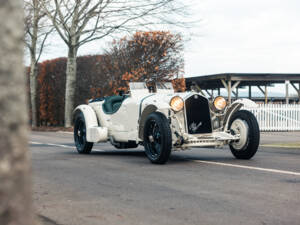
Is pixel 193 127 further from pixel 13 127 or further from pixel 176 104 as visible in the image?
pixel 13 127

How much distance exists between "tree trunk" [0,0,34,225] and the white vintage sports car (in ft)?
22.0

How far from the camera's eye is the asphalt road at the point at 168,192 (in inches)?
172

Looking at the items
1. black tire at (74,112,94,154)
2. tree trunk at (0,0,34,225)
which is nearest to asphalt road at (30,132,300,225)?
black tire at (74,112,94,154)

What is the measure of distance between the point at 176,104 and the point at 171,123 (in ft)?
1.30

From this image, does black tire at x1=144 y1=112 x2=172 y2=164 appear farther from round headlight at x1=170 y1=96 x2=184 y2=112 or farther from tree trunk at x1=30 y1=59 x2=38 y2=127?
tree trunk at x1=30 y1=59 x2=38 y2=127

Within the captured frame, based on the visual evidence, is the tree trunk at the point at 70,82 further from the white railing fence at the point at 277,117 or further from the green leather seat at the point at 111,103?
the green leather seat at the point at 111,103

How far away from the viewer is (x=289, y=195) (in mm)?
5395

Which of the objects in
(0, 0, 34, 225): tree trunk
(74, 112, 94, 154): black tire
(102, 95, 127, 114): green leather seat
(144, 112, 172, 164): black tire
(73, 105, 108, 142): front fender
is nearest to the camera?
(0, 0, 34, 225): tree trunk

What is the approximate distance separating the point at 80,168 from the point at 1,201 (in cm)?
683

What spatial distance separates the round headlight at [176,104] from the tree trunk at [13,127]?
720cm

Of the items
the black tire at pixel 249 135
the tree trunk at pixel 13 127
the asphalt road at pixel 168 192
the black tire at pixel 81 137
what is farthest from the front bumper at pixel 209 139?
the tree trunk at pixel 13 127

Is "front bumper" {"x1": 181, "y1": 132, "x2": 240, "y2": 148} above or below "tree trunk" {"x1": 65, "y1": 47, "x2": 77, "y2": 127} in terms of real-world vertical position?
below

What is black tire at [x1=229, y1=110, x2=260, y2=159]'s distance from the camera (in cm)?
902

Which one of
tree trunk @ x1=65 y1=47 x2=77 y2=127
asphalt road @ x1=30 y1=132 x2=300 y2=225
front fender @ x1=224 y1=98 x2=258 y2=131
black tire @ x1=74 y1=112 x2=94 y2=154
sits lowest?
asphalt road @ x1=30 y1=132 x2=300 y2=225
